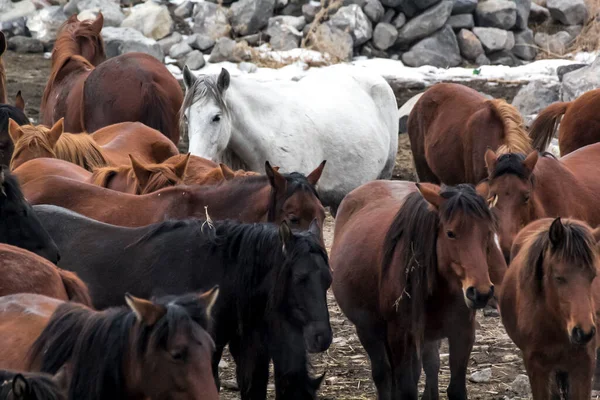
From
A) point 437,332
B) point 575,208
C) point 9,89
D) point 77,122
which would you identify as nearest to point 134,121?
point 77,122

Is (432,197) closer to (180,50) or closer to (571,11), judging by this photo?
(180,50)

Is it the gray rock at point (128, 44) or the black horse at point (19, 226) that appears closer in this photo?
the black horse at point (19, 226)

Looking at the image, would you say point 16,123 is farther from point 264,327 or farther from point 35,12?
point 35,12

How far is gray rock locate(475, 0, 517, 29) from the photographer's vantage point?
1509 centimetres

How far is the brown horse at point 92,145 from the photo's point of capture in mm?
6793

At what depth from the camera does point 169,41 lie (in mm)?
14898

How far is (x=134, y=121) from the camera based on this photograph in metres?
8.45

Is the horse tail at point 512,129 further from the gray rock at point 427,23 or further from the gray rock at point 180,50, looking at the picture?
the gray rock at point 180,50

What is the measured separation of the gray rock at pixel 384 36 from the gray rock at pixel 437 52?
1.03 ft

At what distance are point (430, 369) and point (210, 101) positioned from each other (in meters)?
2.54

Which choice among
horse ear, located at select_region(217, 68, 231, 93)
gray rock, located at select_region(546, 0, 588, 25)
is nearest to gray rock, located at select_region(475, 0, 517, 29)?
gray rock, located at select_region(546, 0, 588, 25)

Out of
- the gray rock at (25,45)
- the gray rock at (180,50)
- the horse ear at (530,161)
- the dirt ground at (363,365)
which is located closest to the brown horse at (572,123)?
the dirt ground at (363,365)

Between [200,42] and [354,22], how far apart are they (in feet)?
7.05

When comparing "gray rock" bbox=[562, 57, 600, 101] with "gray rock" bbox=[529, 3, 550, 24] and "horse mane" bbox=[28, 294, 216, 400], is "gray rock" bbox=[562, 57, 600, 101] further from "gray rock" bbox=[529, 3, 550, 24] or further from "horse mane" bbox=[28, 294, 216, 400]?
"horse mane" bbox=[28, 294, 216, 400]
